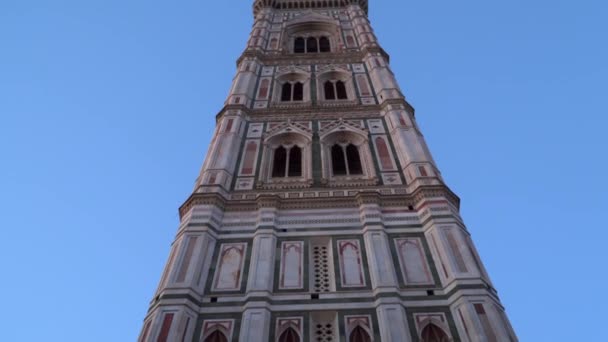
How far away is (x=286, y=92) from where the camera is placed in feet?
56.4

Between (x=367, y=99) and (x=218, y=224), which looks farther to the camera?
(x=367, y=99)

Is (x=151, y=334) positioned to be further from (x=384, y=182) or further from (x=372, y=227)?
(x=384, y=182)

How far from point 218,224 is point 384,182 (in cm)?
322

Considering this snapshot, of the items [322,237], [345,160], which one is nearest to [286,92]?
[345,160]

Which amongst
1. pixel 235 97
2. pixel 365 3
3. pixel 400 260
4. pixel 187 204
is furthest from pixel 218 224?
pixel 365 3

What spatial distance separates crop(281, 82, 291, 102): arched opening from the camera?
16670 mm

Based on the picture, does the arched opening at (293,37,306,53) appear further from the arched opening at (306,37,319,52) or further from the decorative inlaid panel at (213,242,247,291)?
the decorative inlaid panel at (213,242,247,291)

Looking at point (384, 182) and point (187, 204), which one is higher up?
point (384, 182)

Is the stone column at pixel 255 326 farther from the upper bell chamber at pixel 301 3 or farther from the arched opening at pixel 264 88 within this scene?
the upper bell chamber at pixel 301 3

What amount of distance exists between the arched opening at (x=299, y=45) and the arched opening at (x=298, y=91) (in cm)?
401

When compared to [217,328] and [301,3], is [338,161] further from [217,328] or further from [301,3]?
[301,3]

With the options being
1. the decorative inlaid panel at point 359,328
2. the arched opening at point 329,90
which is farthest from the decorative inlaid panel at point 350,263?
the arched opening at point 329,90

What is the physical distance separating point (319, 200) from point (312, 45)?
39.3 feet

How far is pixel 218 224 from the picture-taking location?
1041 cm
